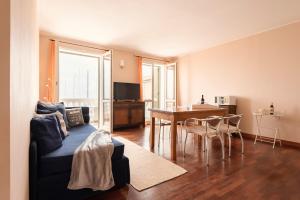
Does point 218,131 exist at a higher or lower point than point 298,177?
higher

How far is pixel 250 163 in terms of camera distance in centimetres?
273

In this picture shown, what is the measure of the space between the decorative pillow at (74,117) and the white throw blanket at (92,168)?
1570mm

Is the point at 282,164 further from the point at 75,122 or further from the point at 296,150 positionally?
the point at 75,122

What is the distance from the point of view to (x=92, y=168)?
5.83ft

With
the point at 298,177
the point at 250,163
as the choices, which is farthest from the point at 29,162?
the point at 298,177

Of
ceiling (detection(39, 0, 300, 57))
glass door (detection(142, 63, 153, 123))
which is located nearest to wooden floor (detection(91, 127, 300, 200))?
ceiling (detection(39, 0, 300, 57))

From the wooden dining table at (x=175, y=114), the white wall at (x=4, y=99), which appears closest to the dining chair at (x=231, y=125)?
the wooden dining table at (x=175, y=114)

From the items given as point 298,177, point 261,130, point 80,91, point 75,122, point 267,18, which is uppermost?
point 267,18

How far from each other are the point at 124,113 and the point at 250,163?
142 inches

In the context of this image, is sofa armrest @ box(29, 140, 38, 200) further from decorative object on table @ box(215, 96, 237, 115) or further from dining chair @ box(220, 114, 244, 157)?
decorative object on table @ box(215, 96, 237, 115)

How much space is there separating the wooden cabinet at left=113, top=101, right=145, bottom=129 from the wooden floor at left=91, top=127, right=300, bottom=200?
7.33 feet

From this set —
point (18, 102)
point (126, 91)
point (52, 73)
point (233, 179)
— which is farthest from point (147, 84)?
point (18, 102)

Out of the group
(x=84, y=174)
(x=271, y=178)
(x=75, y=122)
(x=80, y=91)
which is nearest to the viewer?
(x=84, y=174)

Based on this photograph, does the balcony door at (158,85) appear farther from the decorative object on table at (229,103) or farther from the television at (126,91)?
the decorative object on table at (229,103)
